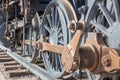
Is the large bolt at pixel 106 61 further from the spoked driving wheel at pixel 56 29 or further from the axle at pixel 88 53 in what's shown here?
the spoked driving wheel at pixel 56 29

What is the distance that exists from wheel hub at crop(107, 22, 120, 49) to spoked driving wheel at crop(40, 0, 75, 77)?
0.75 m

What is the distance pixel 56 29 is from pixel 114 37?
4.06ft

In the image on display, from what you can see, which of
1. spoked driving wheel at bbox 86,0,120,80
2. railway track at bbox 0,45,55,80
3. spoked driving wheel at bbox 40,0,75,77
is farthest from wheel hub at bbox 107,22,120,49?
railway track at bbox 0,45,55,80

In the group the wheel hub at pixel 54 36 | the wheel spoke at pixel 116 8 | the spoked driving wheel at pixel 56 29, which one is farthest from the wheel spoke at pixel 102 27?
the wheel hub at pixel 54 36

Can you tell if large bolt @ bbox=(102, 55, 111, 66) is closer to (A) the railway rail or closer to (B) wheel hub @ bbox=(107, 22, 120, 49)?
(A) the railway rail

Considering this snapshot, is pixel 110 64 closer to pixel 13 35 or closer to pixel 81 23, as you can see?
pixel 81 23

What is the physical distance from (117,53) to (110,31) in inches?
15.5

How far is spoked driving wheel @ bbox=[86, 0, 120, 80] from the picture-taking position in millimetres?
1930

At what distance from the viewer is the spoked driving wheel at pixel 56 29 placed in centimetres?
279

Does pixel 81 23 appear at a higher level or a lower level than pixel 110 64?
higher

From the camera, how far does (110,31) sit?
1992 millimetres

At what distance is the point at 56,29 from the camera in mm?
3082

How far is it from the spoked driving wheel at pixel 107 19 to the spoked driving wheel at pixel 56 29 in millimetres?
443

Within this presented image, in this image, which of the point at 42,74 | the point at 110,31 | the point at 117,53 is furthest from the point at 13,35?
the point at 117,53
